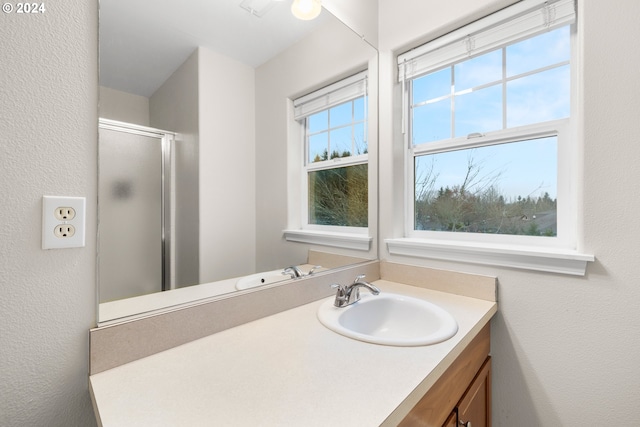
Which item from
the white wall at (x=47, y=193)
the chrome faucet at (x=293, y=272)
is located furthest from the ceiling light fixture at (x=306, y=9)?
the chrome faucet at (x=293, y=272)

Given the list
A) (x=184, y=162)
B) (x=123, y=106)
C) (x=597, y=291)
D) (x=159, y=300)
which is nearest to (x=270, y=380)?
(x=159, y=300)

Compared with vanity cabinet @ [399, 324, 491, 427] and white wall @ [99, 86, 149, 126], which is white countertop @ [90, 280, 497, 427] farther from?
white wall @ [99, 86, 149, 126]

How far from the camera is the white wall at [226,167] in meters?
0.95

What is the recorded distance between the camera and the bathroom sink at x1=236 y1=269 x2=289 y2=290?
3.36 feet

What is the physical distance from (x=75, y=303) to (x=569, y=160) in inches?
65.8

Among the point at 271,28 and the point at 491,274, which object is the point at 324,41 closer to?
the point at 271,28

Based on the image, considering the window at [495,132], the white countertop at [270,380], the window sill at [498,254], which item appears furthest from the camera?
the window at [495,132]

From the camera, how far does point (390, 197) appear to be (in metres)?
1.52

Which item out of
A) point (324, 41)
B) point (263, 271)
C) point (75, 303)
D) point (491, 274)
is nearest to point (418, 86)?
point (324, 41)

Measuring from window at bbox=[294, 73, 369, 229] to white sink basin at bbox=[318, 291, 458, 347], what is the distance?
1.39 ft

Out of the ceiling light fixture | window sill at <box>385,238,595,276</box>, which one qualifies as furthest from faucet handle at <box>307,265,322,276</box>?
the ceiling light fixture

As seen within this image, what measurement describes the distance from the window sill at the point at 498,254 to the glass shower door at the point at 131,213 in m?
1.09

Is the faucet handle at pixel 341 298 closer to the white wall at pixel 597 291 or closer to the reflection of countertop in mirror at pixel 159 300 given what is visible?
the reflection of countertop in mirror at pixel 159 300

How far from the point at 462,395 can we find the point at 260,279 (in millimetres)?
804
